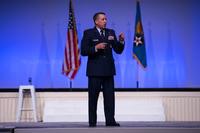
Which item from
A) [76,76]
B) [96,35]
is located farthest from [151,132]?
[76,76]

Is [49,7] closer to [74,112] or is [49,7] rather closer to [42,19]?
[42,19]

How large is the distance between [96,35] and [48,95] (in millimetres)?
2886

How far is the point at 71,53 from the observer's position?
720cm

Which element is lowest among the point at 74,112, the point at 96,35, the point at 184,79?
the point at 74,112

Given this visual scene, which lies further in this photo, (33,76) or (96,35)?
(33,76)

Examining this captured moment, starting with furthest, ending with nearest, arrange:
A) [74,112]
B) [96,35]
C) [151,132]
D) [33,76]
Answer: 1. [33,76]
2. [74,112]
3. [96,35]
4. [151,132]

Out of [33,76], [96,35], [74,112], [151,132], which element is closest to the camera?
[151,132]

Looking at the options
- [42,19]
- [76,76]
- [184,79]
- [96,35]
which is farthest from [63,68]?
[96,35]

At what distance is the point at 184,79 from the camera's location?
24.8 feet

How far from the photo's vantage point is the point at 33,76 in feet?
24.7

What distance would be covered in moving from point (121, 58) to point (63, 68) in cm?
105

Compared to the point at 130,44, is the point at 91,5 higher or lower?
higher

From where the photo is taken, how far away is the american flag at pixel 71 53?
720 cm

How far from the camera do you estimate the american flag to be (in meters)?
7.20
